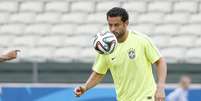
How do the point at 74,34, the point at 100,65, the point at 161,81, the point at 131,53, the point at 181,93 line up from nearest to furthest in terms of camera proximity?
the point at 161,81 < the point at 131,53 < the point at 100,65 < the point at 181,93 < the point at 74,34

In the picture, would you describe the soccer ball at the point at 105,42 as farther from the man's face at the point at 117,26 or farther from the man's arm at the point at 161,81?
the man's arm at the point at 161,81

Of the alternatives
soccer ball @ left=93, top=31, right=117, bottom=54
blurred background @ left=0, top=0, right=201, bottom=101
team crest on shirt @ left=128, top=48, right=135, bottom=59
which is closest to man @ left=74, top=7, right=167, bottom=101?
team crest on shirt @ left=128, top=48, right=135, bottom=59

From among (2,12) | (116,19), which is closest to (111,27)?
(116,19)

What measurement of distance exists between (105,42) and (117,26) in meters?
0.19

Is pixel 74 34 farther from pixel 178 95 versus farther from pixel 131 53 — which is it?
pixel 131 53

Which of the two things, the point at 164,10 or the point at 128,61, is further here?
the point at 164,10

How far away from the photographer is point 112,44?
7277 mm

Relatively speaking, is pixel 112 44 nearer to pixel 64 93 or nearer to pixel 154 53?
pixel 154 53

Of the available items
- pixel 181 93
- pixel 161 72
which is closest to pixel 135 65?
pixel 161 72

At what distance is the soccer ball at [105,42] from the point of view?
7.25m

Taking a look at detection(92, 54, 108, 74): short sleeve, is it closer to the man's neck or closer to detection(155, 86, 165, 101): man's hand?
the man's neck

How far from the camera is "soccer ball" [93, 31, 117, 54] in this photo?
7250 mm

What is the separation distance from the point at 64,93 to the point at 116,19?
14.8 feet

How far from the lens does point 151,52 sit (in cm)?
746
